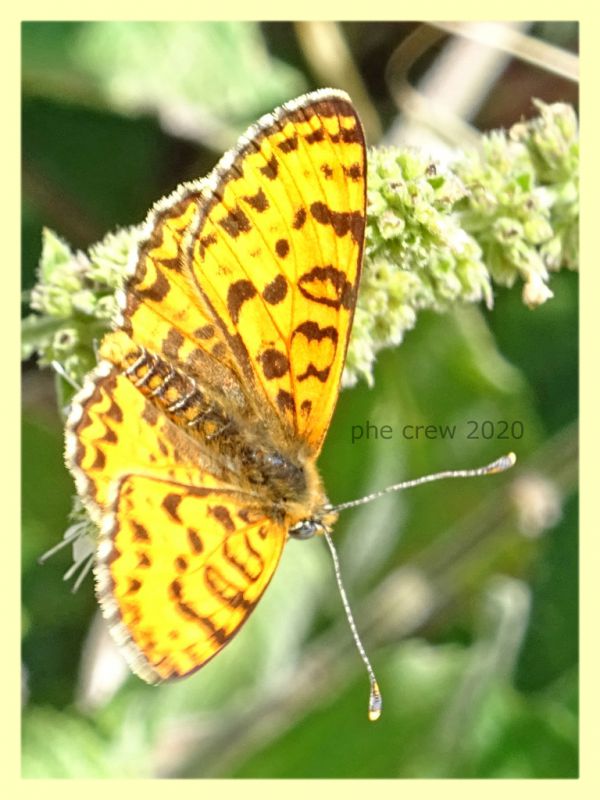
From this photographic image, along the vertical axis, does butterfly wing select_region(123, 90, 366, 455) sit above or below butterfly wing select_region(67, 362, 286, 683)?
above

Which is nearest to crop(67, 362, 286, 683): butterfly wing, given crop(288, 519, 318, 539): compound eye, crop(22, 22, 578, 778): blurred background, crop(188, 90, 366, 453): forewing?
crop(288, 519, 318, 539): compound eye

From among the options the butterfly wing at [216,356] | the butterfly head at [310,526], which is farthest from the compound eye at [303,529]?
the butterfly wing at [216,356]

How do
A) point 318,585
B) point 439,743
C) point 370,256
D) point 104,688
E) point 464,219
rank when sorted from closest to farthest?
point 370,256 < point 464,219 < point 439,743 < point 104,688 < point 318,585

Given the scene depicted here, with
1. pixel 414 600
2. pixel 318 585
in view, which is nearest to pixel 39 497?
pixel 318 585

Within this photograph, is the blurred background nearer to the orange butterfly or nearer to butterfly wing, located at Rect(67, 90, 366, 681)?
the orange butterfly

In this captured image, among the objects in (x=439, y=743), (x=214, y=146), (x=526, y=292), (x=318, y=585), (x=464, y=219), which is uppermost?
(x=214, y=146)

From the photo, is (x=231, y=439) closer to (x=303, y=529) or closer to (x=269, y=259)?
(x=303, y=529)

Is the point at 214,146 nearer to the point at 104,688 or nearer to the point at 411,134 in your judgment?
the point at 411,134
